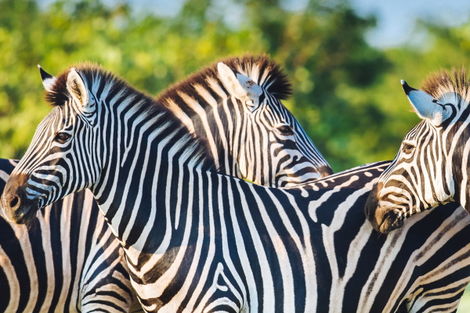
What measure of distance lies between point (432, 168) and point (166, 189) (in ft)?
6.36

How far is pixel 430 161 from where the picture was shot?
614cm

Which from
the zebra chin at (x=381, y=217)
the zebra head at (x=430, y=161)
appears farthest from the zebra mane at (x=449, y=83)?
the zebra chin at (x=381, y=217)

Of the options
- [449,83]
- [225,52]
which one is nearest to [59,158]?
[449,83]

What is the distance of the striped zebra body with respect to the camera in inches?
271

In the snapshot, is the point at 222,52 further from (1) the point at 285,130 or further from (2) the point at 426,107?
(2) the point at 426,107

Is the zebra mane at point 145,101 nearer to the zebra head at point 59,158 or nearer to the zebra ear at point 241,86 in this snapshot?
the zebra head at point 59,158

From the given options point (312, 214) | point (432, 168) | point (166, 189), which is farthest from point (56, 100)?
point (432, 168)

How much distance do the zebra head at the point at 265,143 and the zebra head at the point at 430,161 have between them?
1583 millimetres

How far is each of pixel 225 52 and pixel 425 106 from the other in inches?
695

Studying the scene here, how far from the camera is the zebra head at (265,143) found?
26.3 ft

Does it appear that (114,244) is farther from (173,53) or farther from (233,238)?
(173,53)

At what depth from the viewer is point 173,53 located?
73.5ft

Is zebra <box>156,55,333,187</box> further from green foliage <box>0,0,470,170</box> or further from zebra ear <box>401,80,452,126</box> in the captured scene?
green foliage <box>0,0,470,170</box>

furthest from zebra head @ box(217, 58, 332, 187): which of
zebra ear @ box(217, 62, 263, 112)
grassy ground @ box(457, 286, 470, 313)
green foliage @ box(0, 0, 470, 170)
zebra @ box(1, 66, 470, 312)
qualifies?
green foliage @ box(0, 0, 470, 170)
